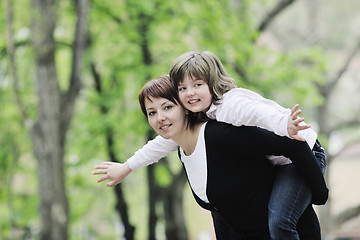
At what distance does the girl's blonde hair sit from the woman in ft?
0.35

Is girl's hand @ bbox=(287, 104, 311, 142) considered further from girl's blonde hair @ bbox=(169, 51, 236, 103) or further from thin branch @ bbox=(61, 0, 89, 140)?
thin branch @ bbox=(61, 0, 89, 140)

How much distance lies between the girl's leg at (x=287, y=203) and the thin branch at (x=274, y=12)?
10.3 m

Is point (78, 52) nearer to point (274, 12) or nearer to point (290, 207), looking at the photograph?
point (274, 12)

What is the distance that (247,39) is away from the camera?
1183cm

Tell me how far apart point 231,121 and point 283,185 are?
432mm

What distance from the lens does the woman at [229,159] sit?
2.62m

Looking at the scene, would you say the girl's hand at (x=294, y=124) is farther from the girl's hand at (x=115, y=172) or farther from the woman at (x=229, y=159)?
the girl's hand at (x=115, y=172)

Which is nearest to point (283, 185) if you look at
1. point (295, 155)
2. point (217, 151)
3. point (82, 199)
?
point (295, 155)

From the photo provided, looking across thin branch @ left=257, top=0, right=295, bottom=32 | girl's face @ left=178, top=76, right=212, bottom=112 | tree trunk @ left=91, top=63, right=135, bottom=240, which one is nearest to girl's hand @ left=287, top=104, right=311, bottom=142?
girl's face @ left=178, top=76, right=212, bottom=112

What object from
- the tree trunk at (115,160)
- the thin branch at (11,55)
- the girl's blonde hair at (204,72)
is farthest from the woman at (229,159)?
the tree trunk at (115,160)

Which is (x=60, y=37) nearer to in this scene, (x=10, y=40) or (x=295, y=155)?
(x=10, y=40)

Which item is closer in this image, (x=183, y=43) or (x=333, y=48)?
(x=183, y=43)

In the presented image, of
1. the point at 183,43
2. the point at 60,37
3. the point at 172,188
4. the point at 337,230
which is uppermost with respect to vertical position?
the point at 60,37

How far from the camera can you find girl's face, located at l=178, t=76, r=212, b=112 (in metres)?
2.73
